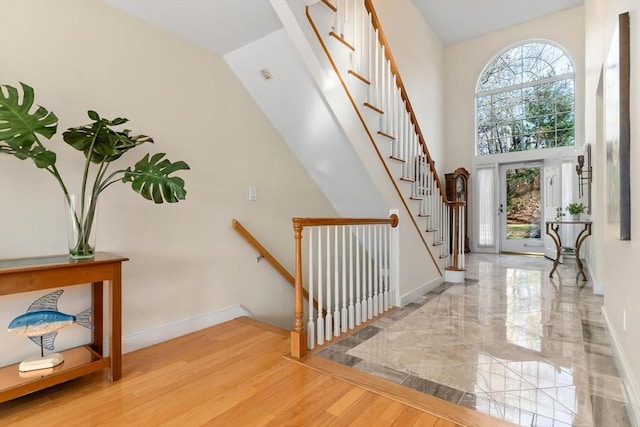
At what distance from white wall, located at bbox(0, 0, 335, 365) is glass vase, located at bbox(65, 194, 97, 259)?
0.24m

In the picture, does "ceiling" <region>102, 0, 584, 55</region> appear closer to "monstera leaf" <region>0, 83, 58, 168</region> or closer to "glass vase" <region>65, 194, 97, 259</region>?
"monstera leaf" <region>0, 83, 58, 168</region>

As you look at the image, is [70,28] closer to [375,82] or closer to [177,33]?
[177,33]

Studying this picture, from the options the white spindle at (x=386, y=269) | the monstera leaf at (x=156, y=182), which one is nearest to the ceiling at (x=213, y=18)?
the monstera leaf at (x=156, y=182)

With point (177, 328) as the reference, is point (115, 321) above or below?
above

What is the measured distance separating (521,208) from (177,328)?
7426 mm

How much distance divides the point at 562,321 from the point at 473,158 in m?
5.40

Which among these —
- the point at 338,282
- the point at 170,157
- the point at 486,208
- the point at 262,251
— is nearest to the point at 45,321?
the point at 170,157

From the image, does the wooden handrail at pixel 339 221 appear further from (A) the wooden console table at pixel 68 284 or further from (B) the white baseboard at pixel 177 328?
(B) the white baseboard at pixel 177 328

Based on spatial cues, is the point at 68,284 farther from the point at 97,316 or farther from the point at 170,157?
the point at 170,157

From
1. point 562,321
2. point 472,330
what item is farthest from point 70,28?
point 562,321

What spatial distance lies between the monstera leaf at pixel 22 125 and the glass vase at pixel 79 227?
0.29 meters

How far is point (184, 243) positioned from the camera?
8.53 ft

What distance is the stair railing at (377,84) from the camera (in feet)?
8.39

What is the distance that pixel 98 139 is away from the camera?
1855 mm
